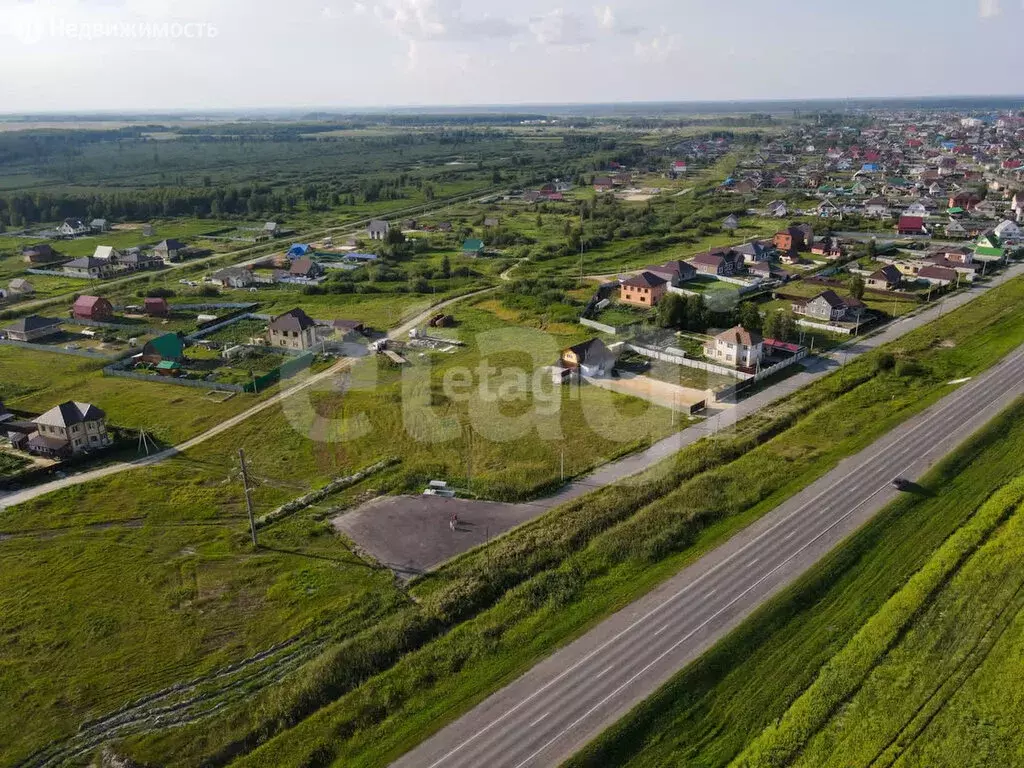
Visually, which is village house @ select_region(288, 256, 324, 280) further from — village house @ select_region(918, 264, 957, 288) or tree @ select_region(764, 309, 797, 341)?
village house @ select_region(918, 264, 957, 288)

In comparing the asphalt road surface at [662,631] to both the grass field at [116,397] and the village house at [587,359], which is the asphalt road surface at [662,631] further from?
the grass field at [116,397]

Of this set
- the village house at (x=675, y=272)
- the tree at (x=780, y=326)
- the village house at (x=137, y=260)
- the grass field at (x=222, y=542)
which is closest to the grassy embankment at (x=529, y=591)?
the grass field at (x=222, y=542)

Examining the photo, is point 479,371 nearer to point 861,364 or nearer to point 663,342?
point 663,342

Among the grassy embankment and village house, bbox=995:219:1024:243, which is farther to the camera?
village house, bbox=995:219:1024:243

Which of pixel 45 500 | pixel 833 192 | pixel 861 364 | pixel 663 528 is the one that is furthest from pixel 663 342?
pixel 833 192

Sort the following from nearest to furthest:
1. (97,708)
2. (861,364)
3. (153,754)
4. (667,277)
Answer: (153,754), (97,708), (861,364), (667,277)

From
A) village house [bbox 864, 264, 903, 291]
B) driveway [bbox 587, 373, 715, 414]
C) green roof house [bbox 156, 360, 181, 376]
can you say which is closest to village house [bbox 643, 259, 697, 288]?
village house [bbox 864, 264, 903, 291]
